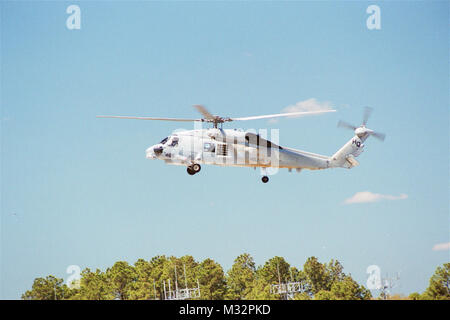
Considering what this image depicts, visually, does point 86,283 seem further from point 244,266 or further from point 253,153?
point 253,153

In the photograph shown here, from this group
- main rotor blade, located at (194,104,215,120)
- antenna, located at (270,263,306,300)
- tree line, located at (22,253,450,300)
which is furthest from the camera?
tree line, located at (22,253,450,300)

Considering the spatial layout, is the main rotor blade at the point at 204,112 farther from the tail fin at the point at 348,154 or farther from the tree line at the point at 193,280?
the tree line at the point at 193,280

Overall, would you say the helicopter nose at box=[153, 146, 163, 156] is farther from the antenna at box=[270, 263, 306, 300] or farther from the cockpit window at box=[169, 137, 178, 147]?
the antenna at box=[270, 263, 306, 300]

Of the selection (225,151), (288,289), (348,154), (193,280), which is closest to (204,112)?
(225,151)

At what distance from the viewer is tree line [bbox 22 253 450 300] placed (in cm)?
11738

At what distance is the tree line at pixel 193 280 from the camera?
117375 millimetres

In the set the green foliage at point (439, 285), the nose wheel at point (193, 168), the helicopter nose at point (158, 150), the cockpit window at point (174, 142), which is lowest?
the green foliage at point (439, 285)

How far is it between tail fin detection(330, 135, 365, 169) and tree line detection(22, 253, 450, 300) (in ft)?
187

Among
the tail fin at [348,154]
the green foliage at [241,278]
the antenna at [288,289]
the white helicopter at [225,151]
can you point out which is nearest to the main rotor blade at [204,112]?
the white helicopter at [225,151]

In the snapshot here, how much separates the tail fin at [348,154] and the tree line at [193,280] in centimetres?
5687

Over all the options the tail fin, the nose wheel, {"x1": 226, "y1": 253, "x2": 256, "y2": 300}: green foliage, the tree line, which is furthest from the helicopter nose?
{"x1": 226, "y1": 253, "x2": 256, "y2": 300}: green foliage

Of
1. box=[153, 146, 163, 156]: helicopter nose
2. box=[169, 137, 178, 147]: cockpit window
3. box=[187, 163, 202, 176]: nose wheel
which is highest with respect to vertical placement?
box=[169, 137, 178, 147]: cockpit window

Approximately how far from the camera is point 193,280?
396ft
